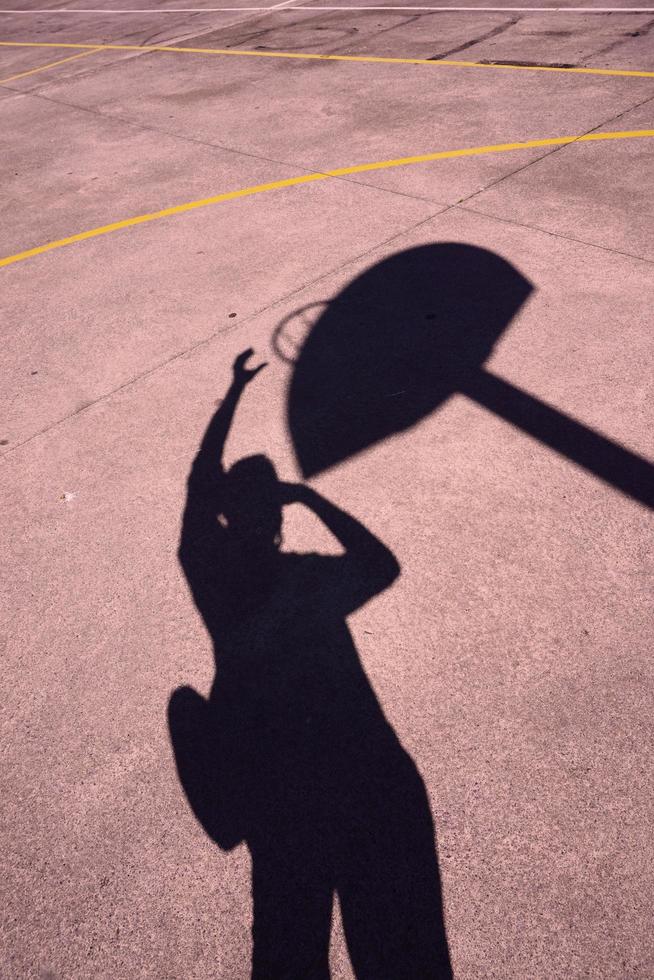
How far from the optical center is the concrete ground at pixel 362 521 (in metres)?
2.78

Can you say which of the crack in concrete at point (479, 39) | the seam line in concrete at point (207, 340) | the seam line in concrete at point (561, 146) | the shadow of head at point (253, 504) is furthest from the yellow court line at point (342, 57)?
the shadow of head at point (253, 504)

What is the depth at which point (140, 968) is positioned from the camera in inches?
105

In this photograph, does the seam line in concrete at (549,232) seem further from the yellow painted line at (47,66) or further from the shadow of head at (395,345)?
the yellow painted line at (47,66)

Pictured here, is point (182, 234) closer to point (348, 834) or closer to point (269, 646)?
point (269, 646)

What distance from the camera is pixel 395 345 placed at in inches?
217

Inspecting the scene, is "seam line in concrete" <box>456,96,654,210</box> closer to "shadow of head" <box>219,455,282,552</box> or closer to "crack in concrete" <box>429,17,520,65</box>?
"crack in concrete" <box>429,17,520,65</box>

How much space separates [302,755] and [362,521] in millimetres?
1424

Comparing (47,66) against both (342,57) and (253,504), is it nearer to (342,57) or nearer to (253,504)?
(342,57)

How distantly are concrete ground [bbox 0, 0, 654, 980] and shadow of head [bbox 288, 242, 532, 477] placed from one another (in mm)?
149

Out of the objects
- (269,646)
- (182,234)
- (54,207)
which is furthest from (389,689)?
(54,207)

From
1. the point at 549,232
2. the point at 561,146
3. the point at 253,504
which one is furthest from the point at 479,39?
the point at 253,504

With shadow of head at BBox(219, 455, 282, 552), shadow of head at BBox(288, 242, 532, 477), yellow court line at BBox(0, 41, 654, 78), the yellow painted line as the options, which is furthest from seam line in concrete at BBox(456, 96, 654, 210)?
the yellow painted line

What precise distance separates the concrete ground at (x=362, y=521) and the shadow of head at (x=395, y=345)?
15 cm

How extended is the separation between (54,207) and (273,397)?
5250 mm
